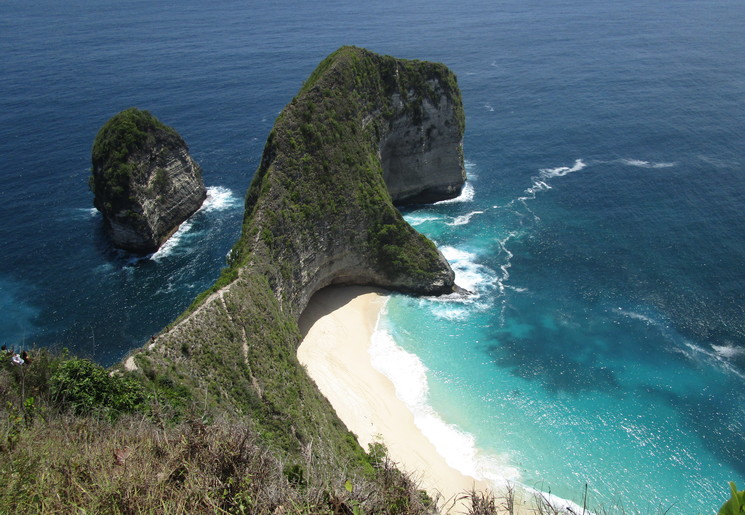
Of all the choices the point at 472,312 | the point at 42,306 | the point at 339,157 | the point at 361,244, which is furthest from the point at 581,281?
the point at 42,306

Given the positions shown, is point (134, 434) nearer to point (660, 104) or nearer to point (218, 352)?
point (218, 352)

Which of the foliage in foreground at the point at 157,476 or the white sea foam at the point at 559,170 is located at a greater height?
the foliage in foreground at the point at 157,476

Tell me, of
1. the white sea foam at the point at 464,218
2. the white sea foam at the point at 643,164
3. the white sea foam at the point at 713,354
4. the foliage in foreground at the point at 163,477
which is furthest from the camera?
the white sea foam at the point at 643,164

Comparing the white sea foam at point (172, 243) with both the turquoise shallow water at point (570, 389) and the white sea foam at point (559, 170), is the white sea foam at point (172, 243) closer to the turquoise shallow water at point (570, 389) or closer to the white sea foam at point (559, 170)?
the turquoise shallow water at point (570, 389)

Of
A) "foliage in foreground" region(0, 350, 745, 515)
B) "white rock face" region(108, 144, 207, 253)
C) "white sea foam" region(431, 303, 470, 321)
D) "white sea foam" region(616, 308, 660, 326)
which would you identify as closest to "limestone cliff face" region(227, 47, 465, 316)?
"white sea foam" region(431, 303, 470, 321)

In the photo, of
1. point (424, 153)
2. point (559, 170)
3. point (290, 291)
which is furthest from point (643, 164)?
point (290, 291)

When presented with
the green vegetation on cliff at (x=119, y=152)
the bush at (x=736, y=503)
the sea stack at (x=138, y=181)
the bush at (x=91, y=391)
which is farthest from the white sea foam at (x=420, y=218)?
the bush at (x=736, y=503)
